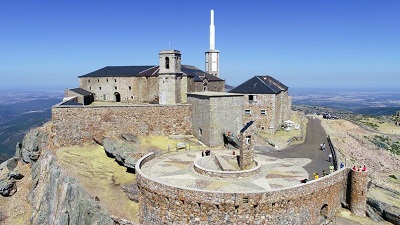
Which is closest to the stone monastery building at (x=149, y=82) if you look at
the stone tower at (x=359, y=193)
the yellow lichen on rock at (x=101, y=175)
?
the yellow lichen on rock at (x=101, y=175)

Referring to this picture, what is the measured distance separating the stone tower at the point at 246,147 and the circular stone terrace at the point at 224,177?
0.88 metres

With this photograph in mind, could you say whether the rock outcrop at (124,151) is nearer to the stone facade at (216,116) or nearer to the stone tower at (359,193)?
the stone facade at (216,116)

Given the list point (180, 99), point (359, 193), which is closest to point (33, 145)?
point (180, 99)

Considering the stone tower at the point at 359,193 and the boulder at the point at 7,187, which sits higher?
the stone tower at the point at 359,193

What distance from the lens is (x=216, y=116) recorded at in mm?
33281

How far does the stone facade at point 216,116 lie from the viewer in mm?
33062

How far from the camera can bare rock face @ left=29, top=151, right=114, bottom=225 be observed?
79.9ft

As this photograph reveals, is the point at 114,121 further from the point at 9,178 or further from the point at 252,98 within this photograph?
the point at 252,98

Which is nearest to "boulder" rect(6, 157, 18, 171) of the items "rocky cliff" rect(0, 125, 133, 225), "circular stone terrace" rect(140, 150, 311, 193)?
"rocky cliff" rect(0, 125, 133, 225)

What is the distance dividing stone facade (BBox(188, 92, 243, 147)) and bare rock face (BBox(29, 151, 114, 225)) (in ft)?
41.8

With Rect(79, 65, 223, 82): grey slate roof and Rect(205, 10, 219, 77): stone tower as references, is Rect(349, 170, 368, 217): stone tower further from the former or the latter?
Rect(205, 10, 219, 77): stone tower

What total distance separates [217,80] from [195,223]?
1386 inches

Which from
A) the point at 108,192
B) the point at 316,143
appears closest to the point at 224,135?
the point at 316,143

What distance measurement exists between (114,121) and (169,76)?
309 inches
